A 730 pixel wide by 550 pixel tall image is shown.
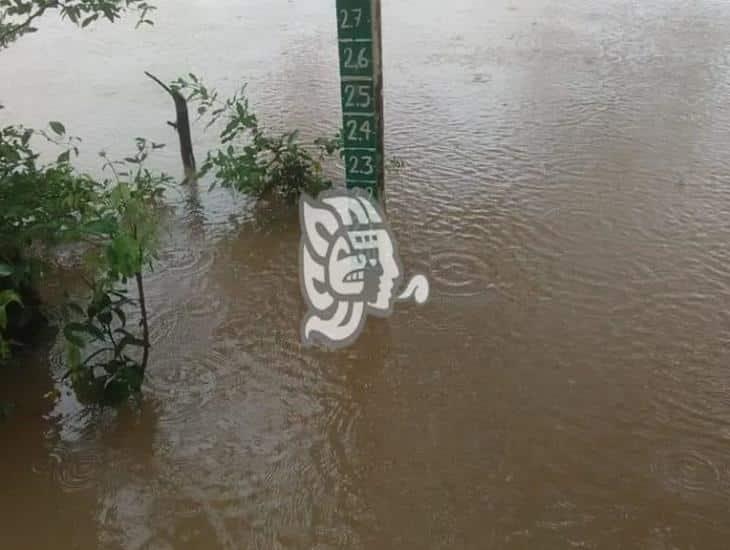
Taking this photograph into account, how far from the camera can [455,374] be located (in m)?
3.01

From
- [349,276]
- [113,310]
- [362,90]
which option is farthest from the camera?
[349,276]

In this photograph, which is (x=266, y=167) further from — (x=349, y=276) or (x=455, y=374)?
(x=455, y=374)

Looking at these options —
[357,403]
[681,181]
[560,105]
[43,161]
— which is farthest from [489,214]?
[43,161]

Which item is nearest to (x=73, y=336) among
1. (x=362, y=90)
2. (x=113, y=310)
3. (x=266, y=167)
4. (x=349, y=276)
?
(x=113, y=310)

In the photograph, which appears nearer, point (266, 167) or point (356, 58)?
point (356, 58)

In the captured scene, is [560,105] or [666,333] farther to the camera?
[560,105]

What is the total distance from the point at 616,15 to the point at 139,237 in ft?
24.1

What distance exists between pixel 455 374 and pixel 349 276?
0.76 m

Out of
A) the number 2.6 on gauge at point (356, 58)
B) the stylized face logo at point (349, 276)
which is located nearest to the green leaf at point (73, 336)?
the stylized face logo at point (349, 276)

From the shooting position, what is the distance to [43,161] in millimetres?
5145

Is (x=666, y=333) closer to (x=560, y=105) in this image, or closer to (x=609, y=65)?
(x=560, y=105)

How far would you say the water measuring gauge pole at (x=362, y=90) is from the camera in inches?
111

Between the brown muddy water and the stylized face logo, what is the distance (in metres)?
0.10

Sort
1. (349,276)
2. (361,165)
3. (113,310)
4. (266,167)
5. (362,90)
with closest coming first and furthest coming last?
(113,310), (362,90), (361,165), (349,276), (266,167)
